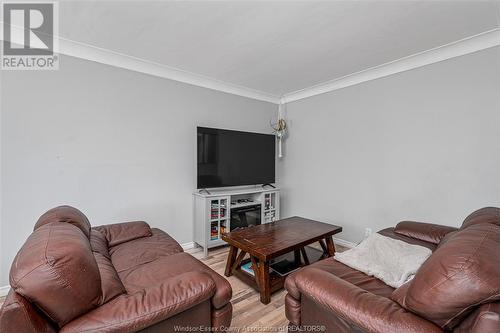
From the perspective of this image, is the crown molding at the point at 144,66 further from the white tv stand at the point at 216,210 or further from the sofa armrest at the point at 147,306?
the sofa armrest at the point at 147,306

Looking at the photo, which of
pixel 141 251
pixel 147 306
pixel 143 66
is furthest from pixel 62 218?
pixel 143 66

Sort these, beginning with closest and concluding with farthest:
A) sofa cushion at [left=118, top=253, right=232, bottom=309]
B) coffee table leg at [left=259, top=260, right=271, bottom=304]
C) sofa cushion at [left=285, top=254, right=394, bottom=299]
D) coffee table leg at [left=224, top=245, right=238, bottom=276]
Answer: sofa cushion at [left=118, top=253, right=232, bottom=309] → sofa cushion at [left=285, top=254, right=394, bottom=299] → coffee table leg at [left=259, top=260, right=271, bottom=304] → coffee table leg at [left=224, top=245, right=238, bottom=276]

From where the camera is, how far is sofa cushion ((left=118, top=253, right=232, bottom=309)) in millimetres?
1285

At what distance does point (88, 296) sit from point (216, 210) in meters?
2.15

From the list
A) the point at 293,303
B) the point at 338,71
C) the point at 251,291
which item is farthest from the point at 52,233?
the point at 338,71

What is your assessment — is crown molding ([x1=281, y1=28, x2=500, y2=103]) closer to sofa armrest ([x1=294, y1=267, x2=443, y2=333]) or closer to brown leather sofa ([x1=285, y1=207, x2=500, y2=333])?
brown leather sofa ([x1=285, y1=207, x2=500, y2=333])

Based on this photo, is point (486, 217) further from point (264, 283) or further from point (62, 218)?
point (62, 218)

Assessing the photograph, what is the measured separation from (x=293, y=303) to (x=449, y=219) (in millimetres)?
2067

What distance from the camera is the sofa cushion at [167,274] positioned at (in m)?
1.29

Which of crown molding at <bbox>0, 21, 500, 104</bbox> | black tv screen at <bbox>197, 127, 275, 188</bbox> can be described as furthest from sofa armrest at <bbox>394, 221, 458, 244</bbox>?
black tv screen at <bbox>197, 127, 275, 188</bbox>

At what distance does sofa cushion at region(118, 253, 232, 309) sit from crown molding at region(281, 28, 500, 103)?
2.92 meters

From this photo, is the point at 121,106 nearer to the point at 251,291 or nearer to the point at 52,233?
the point at 52,233

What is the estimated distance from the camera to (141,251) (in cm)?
187

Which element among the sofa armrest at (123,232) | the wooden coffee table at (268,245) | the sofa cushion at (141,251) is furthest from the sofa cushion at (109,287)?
the wooden coffee table at (268,245)
